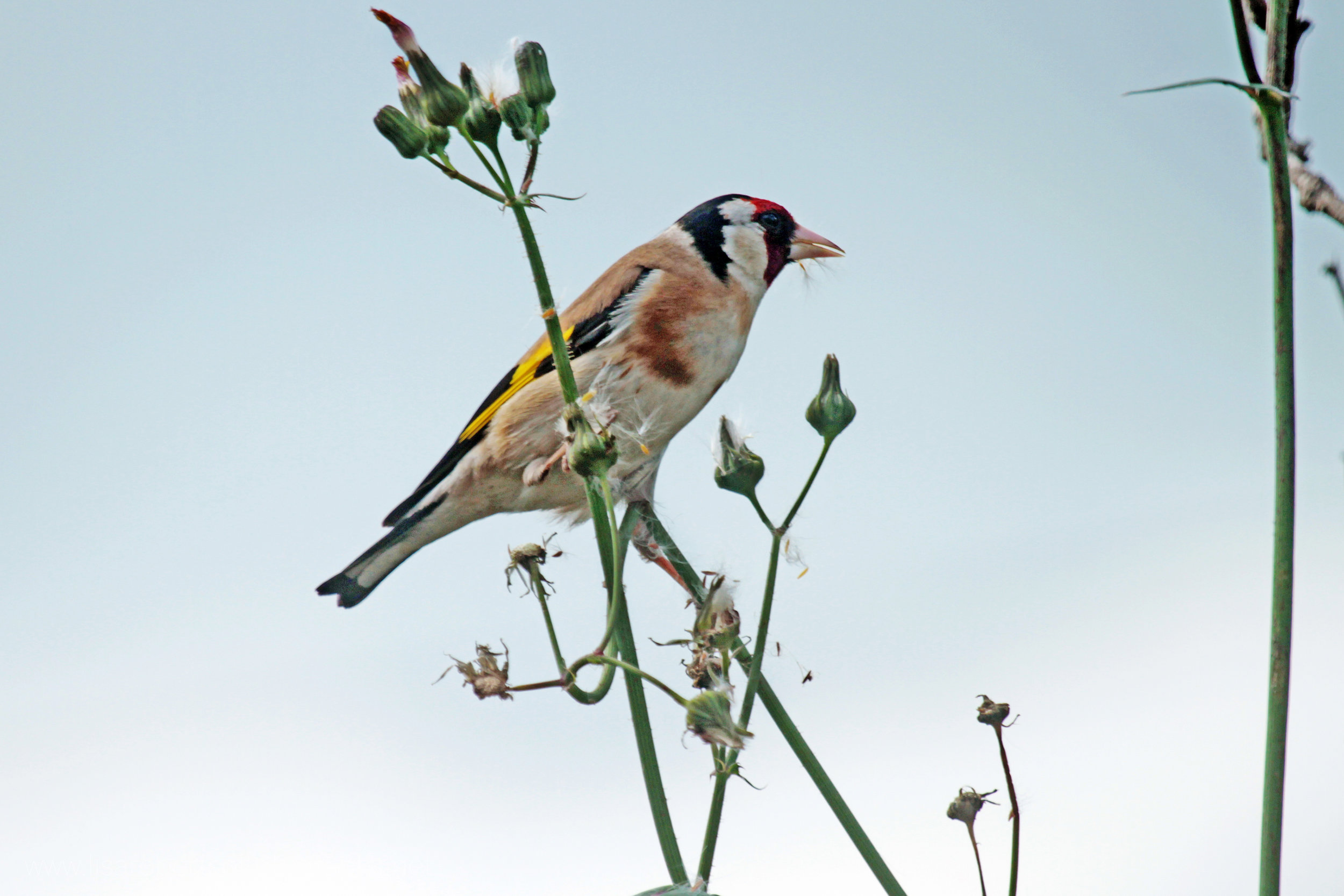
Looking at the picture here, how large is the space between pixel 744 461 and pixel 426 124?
38 centimetres

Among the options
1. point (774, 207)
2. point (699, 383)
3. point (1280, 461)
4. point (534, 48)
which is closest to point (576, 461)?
point (534, 48)

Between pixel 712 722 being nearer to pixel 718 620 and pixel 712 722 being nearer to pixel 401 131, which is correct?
pixel 718 620

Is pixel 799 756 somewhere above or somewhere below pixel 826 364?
below

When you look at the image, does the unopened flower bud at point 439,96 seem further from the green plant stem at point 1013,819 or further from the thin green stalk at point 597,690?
the green plant stem at point 1013,819

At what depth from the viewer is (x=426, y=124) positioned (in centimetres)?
80

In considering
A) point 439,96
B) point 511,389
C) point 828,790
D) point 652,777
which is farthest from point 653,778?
point 511,389

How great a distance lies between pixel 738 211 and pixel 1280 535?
1.63 meters

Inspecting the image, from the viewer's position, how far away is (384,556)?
7.22ft

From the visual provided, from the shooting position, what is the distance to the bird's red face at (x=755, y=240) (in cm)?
210

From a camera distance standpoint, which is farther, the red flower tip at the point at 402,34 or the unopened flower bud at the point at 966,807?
the unopened flower bud at the point at 966,807

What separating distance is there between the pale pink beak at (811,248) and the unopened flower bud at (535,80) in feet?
4.26

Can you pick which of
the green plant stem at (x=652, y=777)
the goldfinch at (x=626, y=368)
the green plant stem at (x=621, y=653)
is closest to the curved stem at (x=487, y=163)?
the green plant stem at (x=621, y=653)

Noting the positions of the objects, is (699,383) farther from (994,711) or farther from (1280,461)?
(1280,461)

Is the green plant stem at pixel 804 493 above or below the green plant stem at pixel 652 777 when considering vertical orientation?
above
